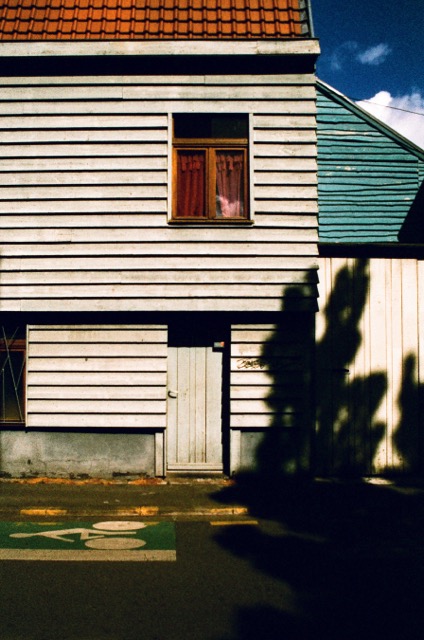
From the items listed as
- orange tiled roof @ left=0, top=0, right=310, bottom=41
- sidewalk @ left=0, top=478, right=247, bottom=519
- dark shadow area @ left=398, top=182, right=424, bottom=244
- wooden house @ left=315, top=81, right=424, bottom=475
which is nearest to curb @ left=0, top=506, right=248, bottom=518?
sidewalk @ left=0, top=478, right=247, bottom=519

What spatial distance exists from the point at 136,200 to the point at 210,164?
4.01 ft

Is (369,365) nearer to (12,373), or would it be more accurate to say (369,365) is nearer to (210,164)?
(210,164)

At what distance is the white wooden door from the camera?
8281mm

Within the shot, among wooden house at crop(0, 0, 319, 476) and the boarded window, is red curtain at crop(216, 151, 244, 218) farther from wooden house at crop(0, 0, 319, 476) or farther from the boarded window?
the boarded window

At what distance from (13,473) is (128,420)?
1.84m

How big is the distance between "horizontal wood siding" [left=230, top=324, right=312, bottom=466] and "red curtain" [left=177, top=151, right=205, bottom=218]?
1862mm

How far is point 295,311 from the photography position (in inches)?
320

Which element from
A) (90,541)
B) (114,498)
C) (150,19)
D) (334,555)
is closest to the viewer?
(334,555)

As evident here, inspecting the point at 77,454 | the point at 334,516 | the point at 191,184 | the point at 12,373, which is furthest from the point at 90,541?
the point at 191,184

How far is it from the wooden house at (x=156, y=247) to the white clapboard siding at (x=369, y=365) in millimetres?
359

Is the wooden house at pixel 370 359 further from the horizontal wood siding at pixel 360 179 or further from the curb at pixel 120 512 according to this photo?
the horizontal wood siding at pixel 360 179

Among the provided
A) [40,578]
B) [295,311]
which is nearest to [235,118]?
[295,311]

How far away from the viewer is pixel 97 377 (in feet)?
26.9

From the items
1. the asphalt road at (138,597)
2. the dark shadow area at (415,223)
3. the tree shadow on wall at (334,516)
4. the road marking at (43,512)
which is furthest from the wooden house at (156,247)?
the dark shadow area at (415,223)
